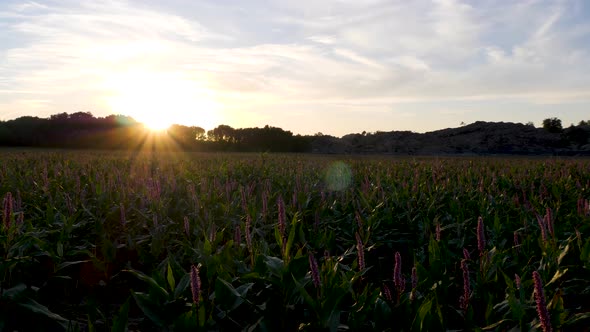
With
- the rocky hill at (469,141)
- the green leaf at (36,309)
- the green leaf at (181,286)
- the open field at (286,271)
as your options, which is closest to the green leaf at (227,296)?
the open field at (286,271)

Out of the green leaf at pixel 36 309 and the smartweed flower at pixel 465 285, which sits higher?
the smartweed flower at pixel 465 285

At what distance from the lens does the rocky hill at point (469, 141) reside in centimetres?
4559

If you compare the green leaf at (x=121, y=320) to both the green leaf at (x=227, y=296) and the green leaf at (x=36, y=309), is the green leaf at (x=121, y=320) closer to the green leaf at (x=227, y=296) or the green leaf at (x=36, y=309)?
the green leaf at (x=227, y=296)

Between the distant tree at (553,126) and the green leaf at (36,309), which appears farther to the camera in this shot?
the distant tree at (553,126)

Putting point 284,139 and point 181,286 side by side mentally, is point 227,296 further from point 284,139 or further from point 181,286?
point 284,139

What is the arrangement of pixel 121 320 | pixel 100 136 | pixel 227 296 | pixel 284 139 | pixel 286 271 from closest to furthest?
pixel 121 320 < pixel 227 296 < pixel 286 271 < pixel 100 136 < pixel 284 139

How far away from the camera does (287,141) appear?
4712 centimetres

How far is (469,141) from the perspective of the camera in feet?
167

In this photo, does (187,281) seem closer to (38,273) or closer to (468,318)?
(468,318)

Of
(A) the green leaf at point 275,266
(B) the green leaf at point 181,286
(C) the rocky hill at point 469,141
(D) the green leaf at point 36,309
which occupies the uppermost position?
(C) the rocky hill at point 469,141

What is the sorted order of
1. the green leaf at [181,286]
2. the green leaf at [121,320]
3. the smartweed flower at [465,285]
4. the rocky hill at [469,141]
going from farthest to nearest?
the rocky hill at [469,141] → the green leaf at [181,286] → the smartweed flower at [465,285] → the green leaf at [121,320]

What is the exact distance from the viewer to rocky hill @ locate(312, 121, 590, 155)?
45.6 meters

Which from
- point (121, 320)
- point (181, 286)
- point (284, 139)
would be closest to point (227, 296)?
point (181, 286)

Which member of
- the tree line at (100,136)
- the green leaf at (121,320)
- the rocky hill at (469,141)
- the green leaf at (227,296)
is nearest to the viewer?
the green leaf at (121,320)
